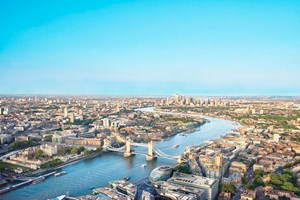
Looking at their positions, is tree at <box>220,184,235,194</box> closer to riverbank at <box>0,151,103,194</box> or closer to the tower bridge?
the tower bridge

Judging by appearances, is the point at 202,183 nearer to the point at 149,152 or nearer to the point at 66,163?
the point at 149,152

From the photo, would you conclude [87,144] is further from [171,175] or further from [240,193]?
[240,193]

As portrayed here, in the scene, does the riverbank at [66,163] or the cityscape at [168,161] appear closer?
the cityscape at [168,161]

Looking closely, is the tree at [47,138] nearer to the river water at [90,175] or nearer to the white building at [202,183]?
the river water at [90,175]

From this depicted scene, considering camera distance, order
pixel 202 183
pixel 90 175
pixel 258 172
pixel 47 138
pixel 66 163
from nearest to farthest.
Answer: pixel 202 183
pixel 90 175
pixel 258 172
pixel 66 163
pixel 47 138

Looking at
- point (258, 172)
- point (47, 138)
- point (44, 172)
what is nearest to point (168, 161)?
point (258, 172)

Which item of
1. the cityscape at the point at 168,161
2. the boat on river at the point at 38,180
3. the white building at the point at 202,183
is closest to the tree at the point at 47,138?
the cityscape at the point at 168,161

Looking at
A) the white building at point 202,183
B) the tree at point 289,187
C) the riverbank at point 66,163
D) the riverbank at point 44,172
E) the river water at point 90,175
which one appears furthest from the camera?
the riverbank at point 66,163

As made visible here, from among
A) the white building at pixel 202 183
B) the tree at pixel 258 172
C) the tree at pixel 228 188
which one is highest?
the white building at pixel 202 183

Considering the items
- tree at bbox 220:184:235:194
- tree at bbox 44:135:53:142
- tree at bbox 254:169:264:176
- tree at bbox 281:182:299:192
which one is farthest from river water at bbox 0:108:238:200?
tree at bbox 44:135:53:142

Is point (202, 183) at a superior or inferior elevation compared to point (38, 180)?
superior

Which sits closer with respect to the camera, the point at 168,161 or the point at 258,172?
the point at 258,172

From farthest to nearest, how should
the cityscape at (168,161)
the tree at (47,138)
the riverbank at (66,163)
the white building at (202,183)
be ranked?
1. the tree at (47,138)
2. the riverbank at (66,163)
3. the cityscape at (168,161)
4. the white building at (202,183)
